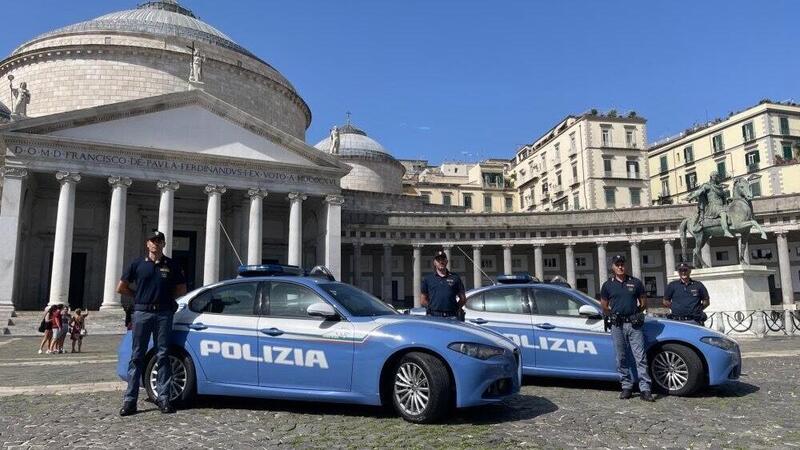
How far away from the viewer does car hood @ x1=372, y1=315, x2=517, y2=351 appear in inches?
230

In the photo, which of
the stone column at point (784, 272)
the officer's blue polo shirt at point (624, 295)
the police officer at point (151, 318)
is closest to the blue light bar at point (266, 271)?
the police officer at point (151, 318)

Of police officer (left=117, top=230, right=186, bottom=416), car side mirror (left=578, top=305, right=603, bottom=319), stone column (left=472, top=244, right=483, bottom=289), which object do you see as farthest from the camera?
stone column (left=472, top=244, right=483, bottom=289)

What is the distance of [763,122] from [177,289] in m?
54.2

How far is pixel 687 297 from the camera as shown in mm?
9898

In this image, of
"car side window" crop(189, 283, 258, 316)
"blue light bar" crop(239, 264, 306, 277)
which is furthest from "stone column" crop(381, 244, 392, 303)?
"car side window" crop(189, 283, 258, 316)

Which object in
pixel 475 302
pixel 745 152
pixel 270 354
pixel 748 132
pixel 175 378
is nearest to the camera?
pixel 270 354

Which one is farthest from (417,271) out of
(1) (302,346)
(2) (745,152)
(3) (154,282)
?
(2) (745,152)

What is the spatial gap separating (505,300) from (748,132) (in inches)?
2016

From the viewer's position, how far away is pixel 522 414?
20.4 ft

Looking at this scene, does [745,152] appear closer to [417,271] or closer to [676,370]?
[417,271]

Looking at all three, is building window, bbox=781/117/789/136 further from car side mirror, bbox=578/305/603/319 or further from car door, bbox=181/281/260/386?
car door, bbox=181/281/260/386

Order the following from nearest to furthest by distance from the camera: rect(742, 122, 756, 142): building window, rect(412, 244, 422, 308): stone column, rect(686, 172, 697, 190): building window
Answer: rect(412, 244, 422, 308): stone column → rect(742, 122, 756, 142): building window → rect(686, 172, 697, 190): building window

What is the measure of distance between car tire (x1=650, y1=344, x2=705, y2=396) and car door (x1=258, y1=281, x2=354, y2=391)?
4.40 metres

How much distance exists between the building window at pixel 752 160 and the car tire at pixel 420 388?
53201 mm
